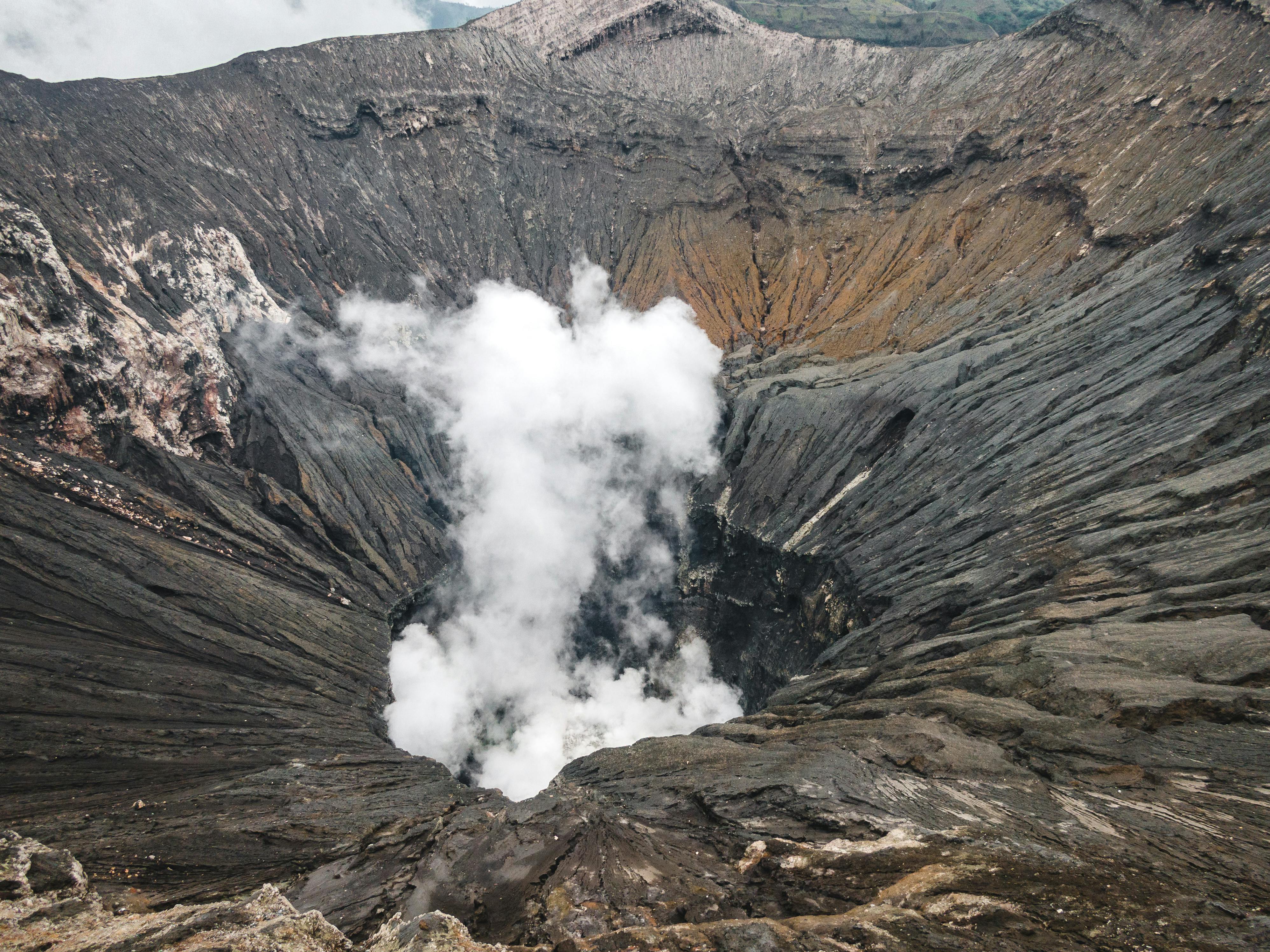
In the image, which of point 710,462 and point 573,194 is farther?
point 573,194

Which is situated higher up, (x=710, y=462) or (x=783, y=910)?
(x=710, y=462)

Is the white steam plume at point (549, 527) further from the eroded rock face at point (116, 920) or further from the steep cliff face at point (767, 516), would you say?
the eroded rock face at point (116, 920)

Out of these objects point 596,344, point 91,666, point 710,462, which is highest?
point 596,344

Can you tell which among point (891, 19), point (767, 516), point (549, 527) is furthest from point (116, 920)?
point (891, 19)

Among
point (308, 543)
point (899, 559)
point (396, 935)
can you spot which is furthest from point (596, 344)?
point (396, 935)

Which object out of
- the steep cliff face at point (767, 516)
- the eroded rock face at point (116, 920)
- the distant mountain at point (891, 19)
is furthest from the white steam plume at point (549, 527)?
the distant mountain at point (891, 19)

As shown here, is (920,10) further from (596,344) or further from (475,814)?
(475,814)

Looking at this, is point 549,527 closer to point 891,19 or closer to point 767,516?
point 767,516
